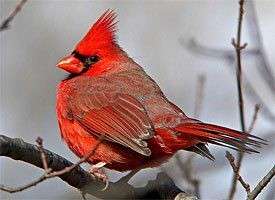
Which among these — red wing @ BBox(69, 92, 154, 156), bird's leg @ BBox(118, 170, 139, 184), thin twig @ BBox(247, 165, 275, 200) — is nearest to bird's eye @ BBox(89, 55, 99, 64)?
red wing @ BBox(69, 92, 154, 156)

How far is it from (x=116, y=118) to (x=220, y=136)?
542mm

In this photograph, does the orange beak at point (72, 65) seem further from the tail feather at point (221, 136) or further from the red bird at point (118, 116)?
the tail feather at point (221, 136)

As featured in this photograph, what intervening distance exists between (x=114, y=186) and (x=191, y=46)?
4.89 feet

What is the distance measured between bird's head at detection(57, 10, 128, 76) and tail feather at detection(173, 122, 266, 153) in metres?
0.79

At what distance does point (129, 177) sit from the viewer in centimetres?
384

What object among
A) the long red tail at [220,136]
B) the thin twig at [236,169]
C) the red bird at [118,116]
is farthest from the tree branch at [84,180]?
the thin twig at [236,169]

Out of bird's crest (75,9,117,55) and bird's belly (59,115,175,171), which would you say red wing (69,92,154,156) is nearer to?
bird's belly (59,115,175,171)

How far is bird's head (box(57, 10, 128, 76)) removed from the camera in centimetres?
426

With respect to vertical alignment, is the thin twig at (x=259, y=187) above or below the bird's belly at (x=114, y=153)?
above

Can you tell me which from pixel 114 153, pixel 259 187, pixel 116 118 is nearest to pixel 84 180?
pixel 114 153

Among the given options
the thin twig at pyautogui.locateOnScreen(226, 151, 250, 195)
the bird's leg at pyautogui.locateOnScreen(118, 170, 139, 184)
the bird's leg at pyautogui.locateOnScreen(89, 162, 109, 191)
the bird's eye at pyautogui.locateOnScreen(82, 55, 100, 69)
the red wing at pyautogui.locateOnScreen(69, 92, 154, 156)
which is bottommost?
the bird's leg at pyautogui.locateOnScreen(89, 162, 109, 191)

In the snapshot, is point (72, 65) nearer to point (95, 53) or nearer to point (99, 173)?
point (95, 53)

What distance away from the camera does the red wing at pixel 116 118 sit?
11.9 ft

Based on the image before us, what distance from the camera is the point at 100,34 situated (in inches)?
168
